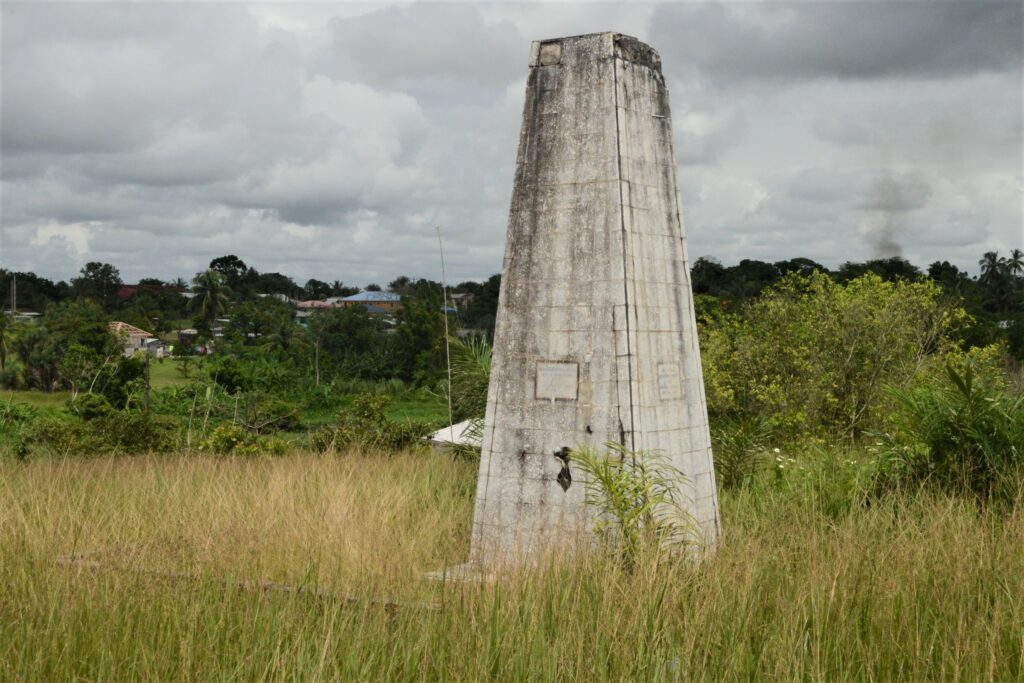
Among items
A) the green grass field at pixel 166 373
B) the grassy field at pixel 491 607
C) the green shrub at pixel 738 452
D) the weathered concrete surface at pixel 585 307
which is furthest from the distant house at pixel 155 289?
the weathered concrete surface at pixel 585 307

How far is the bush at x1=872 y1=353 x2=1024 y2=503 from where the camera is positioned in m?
7.91

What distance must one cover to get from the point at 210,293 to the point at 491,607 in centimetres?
6110

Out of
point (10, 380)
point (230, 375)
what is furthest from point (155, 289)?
point (230, 375)

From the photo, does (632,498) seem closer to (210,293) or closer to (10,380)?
(10,380)

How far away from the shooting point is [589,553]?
19.4ft

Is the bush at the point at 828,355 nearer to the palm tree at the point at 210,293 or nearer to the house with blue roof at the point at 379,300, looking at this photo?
the house with blue roof at the point at 379,300

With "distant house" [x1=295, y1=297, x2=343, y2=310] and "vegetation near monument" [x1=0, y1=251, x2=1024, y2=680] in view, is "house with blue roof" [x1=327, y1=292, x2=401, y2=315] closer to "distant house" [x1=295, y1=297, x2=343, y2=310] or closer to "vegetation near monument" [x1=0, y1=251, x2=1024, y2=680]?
"distant house" [x1=295, y1=297, x2=343, y2=310]

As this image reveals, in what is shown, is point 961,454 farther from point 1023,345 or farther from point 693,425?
point 1023,345

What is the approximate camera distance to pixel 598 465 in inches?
255

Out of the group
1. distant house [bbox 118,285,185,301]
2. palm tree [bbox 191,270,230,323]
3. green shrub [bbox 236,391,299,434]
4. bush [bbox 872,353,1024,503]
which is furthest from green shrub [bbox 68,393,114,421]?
distant house [bbox 118,285,185,301]

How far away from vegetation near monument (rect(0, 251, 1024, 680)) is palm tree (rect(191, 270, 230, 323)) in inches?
1894

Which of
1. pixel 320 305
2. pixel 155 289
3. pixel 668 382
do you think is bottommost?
pixel 668 382

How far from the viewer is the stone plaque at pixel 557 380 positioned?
22.9ft

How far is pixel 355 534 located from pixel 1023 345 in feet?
111
